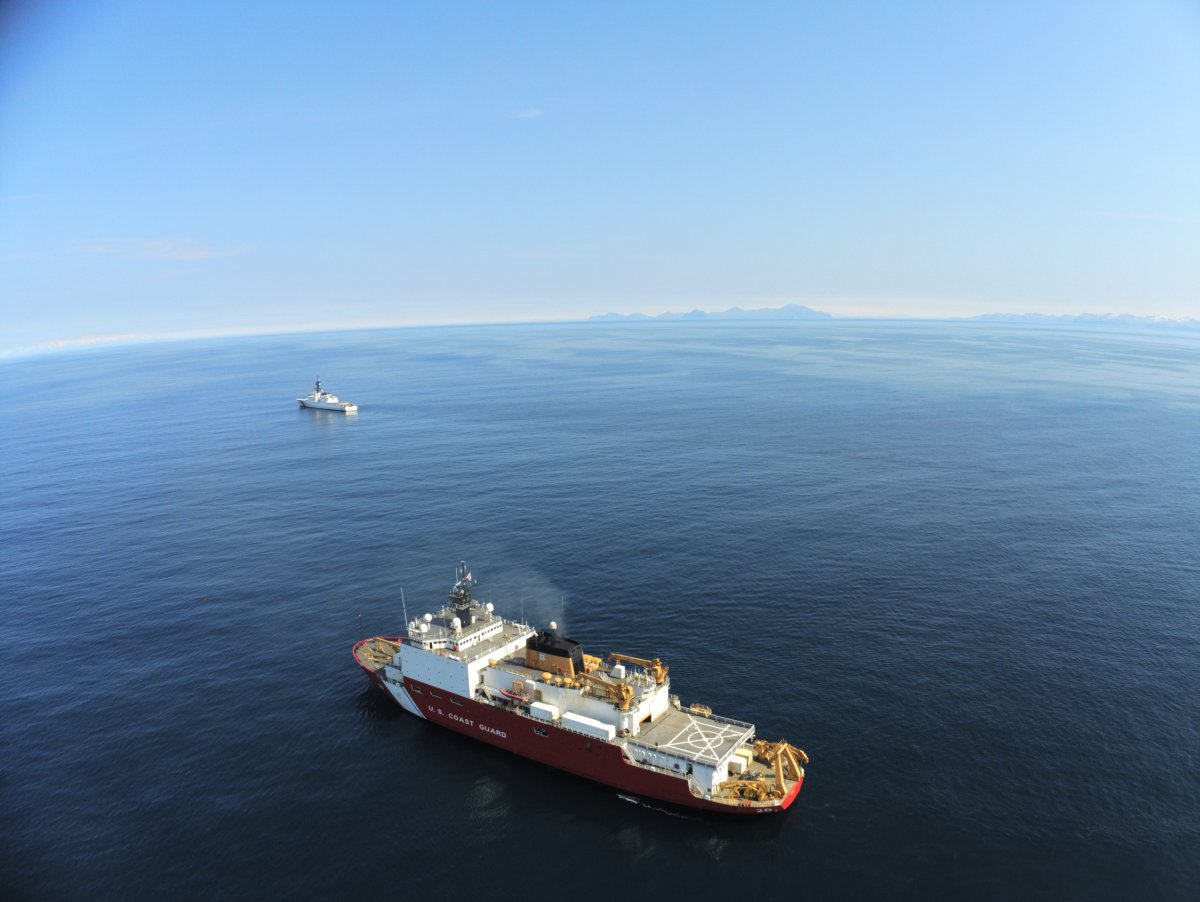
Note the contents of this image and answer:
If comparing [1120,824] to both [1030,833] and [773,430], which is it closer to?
[1030,833]

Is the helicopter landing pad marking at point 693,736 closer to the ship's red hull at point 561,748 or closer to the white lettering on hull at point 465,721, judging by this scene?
the ship's red hull at point 561,748

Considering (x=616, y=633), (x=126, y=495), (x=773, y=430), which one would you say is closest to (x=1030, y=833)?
(x=616, y=633)

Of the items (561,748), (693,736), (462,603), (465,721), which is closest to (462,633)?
(462,603)

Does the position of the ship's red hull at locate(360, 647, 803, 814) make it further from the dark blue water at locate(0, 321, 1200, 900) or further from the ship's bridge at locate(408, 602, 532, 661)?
the ship's bridge at locate(408, 602, 532, 661)

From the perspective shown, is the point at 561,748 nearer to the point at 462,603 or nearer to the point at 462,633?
the point at 462,633

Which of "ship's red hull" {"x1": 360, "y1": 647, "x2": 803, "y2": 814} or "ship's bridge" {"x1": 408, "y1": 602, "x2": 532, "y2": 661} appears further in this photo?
"ship's bridge" {"x1": 408, "y1": 602, "x2": 532, "y2": 661}

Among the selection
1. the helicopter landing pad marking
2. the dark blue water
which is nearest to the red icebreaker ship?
the helicopter landing pad marking
